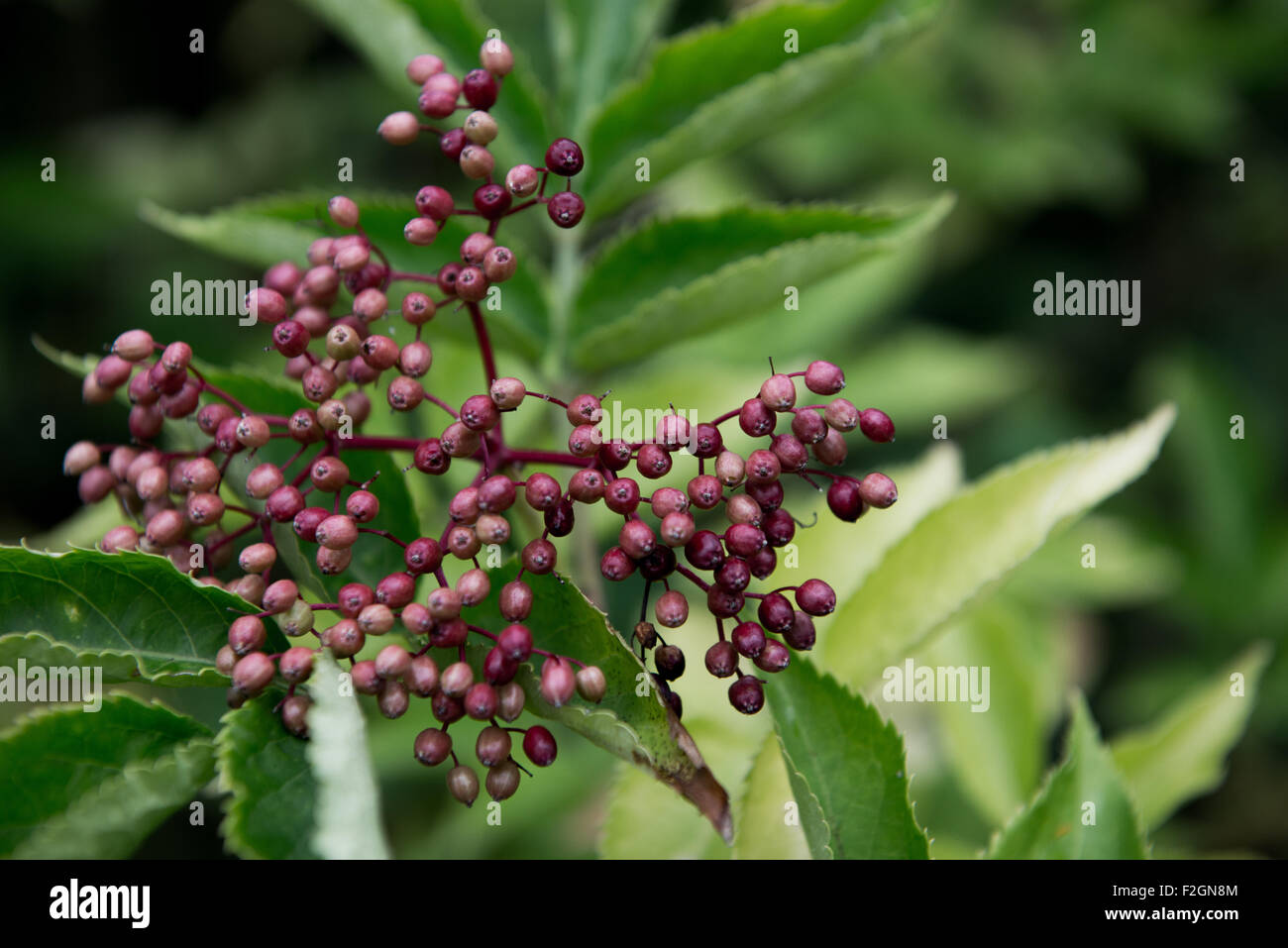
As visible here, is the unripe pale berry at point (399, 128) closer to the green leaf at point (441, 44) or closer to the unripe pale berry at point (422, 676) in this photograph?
the green leaf at point (441, 44)

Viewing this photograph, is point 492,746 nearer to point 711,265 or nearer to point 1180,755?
point 711,265

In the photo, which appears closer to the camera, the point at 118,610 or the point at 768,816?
the point at 118,610

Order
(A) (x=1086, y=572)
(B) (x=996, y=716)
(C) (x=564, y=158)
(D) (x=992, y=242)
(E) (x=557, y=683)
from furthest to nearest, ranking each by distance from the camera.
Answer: (D) (x=992, y=242) → (A) (x=1086, y=572) → (B) (x=996, y=716) → (C) (x=564, y=158) → (E) (x=557, y=683)

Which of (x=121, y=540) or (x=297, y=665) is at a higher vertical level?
(x=121, y=540)

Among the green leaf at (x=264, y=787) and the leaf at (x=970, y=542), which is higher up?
the leaf at (x=970, y=542)

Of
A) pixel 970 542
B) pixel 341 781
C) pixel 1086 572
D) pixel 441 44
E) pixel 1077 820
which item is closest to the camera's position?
pixel 341 781

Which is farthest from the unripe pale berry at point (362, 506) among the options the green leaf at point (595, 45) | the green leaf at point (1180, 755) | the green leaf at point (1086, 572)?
the green leaf at point (1086, 572)

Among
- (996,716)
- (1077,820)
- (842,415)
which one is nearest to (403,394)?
(842,415)

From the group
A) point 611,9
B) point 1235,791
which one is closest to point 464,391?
point 611,9
